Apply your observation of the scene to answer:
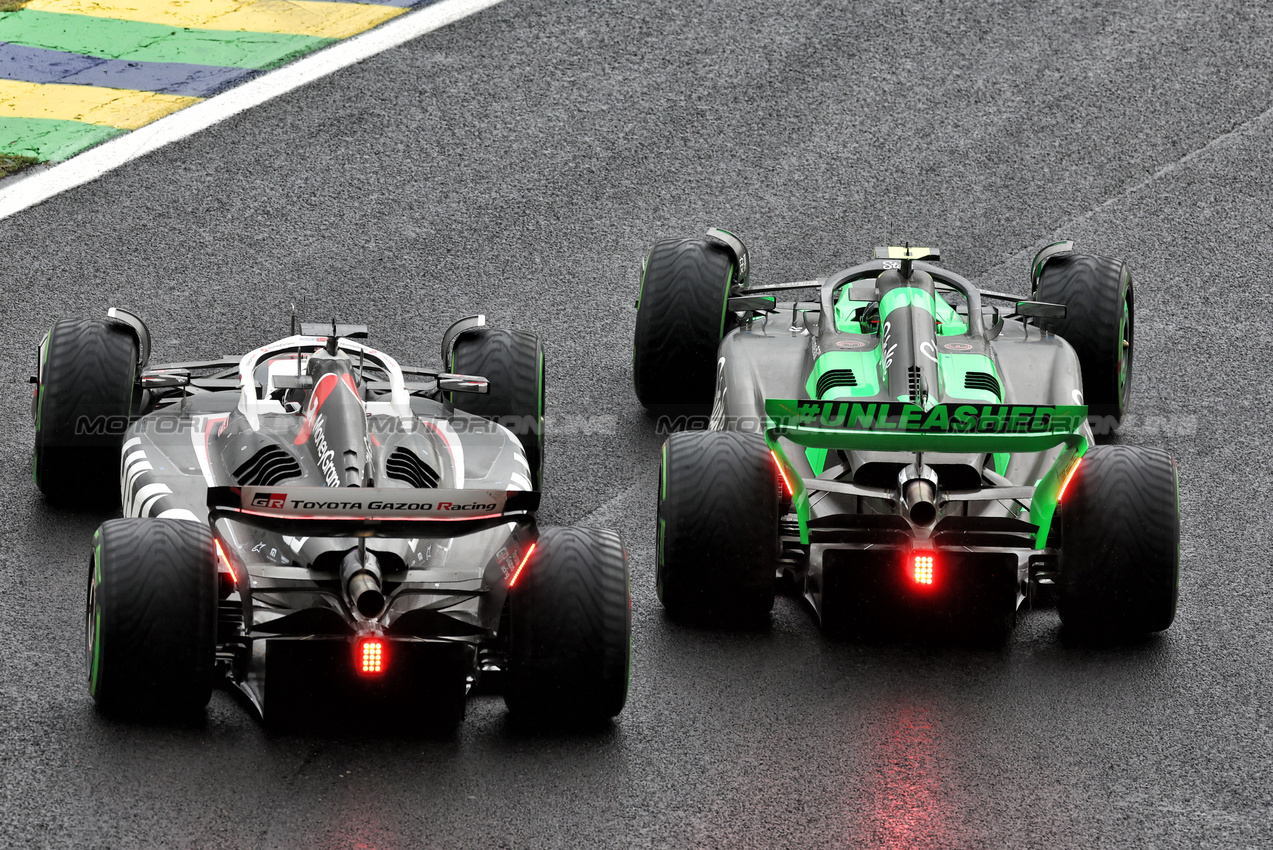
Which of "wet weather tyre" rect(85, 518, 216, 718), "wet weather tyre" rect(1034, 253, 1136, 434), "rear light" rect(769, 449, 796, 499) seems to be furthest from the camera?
"wet weather tyre" rect(1034, 253, 1136, 434)

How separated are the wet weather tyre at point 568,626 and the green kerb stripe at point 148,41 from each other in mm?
9413

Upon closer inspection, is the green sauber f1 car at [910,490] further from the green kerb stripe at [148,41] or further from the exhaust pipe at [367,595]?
the green kerb stripe at [148,41]

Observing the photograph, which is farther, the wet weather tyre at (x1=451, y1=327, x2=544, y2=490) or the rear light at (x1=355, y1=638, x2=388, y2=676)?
the wet weather tyre at (x1=451, y1=327, x2=544, y2=490)

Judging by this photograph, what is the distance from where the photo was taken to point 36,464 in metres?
11.3

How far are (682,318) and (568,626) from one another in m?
3.91

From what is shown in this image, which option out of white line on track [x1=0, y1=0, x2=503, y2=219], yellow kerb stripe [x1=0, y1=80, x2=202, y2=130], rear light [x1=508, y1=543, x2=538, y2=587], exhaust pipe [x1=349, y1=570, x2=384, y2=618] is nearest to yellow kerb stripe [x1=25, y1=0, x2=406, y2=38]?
white line on track [x1=0, y1=0, x2=503, y2=219]

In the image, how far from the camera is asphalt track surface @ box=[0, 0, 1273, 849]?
8.92 m

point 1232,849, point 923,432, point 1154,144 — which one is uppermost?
point 1154,144

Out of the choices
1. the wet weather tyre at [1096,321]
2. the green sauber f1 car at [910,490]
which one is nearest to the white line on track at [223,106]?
the green sauber f1 car at [910,490]

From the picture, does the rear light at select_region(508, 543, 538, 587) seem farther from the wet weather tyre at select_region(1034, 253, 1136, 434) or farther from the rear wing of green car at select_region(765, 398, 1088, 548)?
the wet weather tyre at select_region(1034, 253, 1136, 434)

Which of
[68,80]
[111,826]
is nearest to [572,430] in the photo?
[111,826]

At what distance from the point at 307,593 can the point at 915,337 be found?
3645mm

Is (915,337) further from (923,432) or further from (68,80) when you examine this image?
(68,80)

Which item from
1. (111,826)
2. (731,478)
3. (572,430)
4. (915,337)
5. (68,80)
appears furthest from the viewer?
(68,80)
